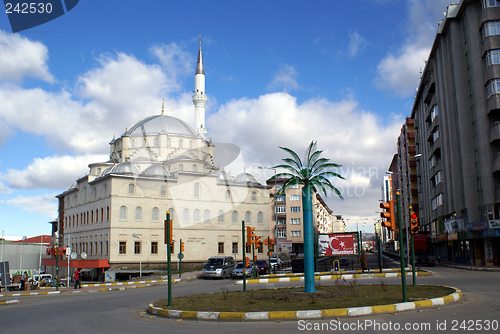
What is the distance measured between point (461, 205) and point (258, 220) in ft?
98.4

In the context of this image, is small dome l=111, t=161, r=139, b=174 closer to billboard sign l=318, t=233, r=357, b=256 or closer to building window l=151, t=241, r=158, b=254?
building window l=151, t=241, r=158, b=254

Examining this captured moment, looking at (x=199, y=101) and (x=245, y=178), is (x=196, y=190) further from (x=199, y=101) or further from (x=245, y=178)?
(x=199, y=101)

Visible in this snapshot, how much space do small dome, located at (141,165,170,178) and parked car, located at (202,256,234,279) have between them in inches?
938

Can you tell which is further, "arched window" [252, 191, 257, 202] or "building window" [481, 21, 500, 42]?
"arched window" [252, 191, 257, 202]

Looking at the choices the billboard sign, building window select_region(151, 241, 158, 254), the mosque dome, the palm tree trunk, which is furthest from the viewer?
the mosque dome

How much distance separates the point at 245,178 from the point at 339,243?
114 feet

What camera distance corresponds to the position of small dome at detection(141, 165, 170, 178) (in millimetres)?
54625

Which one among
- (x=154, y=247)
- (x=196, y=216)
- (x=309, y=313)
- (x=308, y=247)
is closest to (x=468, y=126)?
(x=308, y=247)

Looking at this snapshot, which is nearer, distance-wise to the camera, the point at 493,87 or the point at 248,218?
the point at 493,87

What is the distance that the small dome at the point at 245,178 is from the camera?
2511 inches

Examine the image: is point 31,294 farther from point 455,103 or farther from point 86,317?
point 455,103

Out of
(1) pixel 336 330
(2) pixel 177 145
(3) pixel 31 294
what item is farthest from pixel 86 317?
(2) pixel 177 145

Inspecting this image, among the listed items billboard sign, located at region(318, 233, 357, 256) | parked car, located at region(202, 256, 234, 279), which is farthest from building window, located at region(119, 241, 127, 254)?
billboard sign, located at region(318, 233, 357, 256)

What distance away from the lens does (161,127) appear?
67.0 metres
